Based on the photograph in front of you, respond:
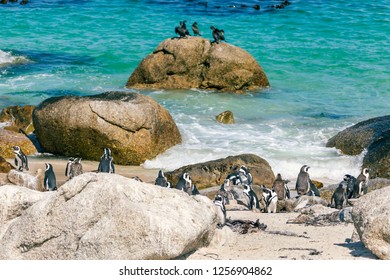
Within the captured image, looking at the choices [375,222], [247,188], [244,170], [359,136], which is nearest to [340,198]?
[247,188]

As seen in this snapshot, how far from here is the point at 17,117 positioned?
2386 centimetres

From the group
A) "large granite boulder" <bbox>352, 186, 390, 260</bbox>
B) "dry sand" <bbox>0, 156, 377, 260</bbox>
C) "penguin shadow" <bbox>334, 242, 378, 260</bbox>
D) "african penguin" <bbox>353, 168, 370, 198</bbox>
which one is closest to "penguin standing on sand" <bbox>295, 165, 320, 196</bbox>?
"african penguin" <bbox>353, 168, 370, 198</bbox>

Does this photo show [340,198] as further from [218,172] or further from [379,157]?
[379,157]

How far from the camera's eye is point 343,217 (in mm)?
12203

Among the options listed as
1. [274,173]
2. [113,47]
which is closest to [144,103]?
[274,173]

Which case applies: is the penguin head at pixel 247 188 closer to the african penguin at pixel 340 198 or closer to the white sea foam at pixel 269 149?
the african penguin at pixel 340 198

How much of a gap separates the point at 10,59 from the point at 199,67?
9463 mm

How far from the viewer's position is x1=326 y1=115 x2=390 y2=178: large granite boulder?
19391mm

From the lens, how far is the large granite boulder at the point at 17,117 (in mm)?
23147

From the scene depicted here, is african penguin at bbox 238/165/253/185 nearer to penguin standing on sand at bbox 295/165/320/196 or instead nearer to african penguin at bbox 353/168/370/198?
penguin standing on sand at bbox 295/165/320/196

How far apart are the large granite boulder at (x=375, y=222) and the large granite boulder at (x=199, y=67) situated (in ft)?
63.5

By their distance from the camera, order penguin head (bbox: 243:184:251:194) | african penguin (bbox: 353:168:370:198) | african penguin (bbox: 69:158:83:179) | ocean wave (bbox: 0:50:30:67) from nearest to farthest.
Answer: penguin head (bbox: 243:184:251:194)
african penguin (bbox: 353:168:370:198)
african penguin (bbox: 69:158:83:179)
ocean wave (bbox: 0:50:30:67)

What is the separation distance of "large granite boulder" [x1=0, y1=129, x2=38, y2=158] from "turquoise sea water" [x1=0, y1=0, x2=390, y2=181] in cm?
321
